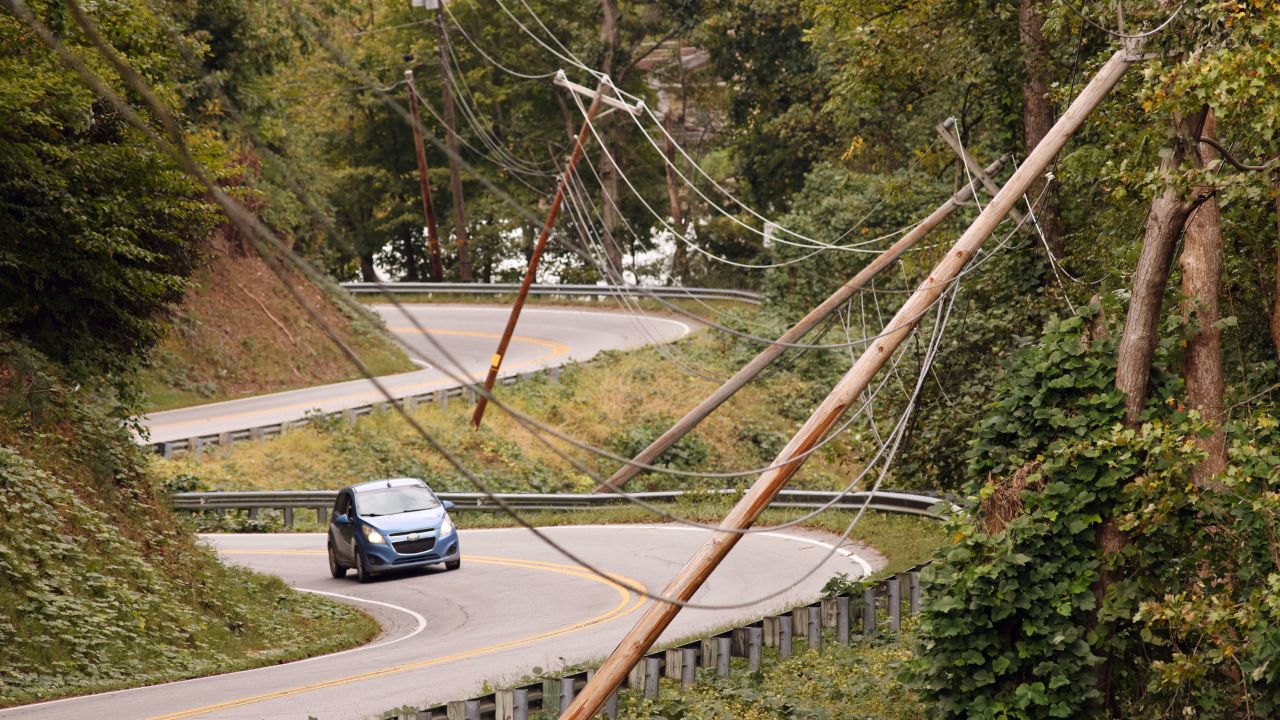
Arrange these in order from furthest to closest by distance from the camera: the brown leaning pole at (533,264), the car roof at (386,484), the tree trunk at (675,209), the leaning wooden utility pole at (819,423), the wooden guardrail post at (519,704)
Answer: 1. the tree trunk at (675,209)
2. the brown leaning pole at (533,264)
3. the car roof at (386,484)
4. the wooden guardrail post at (519,704)
5. the leaning wooden utility pole at (819,423)

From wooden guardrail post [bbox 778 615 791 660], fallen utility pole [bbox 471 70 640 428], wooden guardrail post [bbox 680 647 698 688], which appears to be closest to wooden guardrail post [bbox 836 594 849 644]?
wooden guardrail post [bbox 778 615 791 660]

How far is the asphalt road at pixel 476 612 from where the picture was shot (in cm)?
1323

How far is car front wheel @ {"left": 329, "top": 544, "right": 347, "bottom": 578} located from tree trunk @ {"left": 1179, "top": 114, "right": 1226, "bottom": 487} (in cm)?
1425

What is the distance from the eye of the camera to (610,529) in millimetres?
25344

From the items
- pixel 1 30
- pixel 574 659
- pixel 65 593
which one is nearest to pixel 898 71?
pixel 574 659

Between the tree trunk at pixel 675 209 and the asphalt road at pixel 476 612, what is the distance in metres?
28.6

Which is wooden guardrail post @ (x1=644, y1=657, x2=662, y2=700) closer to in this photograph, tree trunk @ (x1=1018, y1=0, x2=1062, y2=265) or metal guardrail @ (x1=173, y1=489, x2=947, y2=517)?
tree trunk @ (x1=1018, y1=0, x2=1062, y2=265)

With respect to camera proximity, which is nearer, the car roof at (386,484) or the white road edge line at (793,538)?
the white road edge line at (793,538)

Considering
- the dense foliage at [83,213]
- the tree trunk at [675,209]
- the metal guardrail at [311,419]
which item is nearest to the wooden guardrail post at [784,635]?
the dense foliage at [83,213]

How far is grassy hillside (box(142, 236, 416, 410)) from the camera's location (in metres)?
35.1

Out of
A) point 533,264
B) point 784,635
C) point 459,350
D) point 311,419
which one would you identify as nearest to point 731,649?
point 784,635

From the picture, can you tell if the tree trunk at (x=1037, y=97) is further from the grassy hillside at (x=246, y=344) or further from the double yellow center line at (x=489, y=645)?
the grassy hillside at (x=246, y=344)

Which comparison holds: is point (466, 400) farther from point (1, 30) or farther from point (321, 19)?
point (1, 30)

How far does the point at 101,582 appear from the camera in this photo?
51.2 ft
